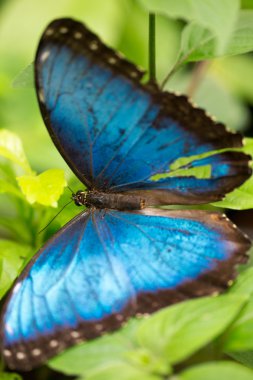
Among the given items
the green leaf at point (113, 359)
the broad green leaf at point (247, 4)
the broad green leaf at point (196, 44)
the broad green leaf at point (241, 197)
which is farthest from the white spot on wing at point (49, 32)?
the broad green leaf at point (247, 4)

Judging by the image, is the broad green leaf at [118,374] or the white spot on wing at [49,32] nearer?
the broad green leaf at [118,374]

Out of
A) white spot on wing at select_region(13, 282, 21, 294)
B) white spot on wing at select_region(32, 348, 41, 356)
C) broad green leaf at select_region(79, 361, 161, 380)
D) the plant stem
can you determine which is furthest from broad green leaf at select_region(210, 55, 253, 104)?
broad green leaf at select_region(79, 361, 161, 380)

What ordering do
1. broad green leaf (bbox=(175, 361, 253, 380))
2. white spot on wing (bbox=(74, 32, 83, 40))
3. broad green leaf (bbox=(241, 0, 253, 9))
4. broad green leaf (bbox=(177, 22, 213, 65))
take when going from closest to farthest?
broad green leaf (bbox=(175, 361, 253, 380)) → white spot on wing (bbox=(74, 32, 83, 40)) → broad green leaf (bbox=(177, 22, 213, 65)) → broad green leaf (bbox=(241, 0, 253, 9))

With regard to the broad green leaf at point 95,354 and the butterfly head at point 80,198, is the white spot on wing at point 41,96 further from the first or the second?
the broad green leaf at point 95,354

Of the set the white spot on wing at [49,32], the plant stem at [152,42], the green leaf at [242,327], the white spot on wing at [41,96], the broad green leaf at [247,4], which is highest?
the broad green leaf at [247,4]

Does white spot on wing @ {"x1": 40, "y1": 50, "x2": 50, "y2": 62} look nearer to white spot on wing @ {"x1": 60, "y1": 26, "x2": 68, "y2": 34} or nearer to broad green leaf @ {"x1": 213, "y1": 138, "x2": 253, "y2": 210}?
white spot on wing @ {"x1": 60, "y1": 26, "x2": 68, "y2": 34}

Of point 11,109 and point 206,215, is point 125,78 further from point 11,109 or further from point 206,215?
point 11,109

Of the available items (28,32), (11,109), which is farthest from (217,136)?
(28,32)

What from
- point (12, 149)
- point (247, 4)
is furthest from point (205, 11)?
point (247, 4)
